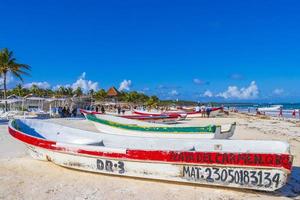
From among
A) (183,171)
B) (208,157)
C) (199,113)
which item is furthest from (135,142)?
(199,113)

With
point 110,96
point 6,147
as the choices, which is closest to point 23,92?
point 110,96

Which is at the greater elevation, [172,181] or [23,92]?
[23,92]

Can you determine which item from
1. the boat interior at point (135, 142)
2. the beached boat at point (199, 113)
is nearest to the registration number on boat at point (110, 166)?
the boat interior at point (135, 142)

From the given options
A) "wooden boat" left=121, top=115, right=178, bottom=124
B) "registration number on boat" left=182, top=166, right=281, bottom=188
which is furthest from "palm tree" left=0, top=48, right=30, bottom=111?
"registration number on boat" left=182, top=166, right=281, bottom=188

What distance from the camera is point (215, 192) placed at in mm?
6629

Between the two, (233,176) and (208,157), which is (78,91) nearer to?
(208,157)

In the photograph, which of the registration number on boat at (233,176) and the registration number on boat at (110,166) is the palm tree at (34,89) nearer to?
the registration number on boat at (110,166)

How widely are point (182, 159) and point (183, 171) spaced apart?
28 centimetres

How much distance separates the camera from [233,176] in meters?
6.32

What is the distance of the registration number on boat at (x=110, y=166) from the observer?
7.35 m

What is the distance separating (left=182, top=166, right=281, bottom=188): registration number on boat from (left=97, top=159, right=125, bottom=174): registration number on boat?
1.54m

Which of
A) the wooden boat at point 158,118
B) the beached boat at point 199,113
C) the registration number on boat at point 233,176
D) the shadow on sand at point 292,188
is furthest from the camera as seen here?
the beached boat at point 199,113

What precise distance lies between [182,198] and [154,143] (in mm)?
2982

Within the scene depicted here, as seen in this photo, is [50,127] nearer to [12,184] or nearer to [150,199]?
[12,184]
